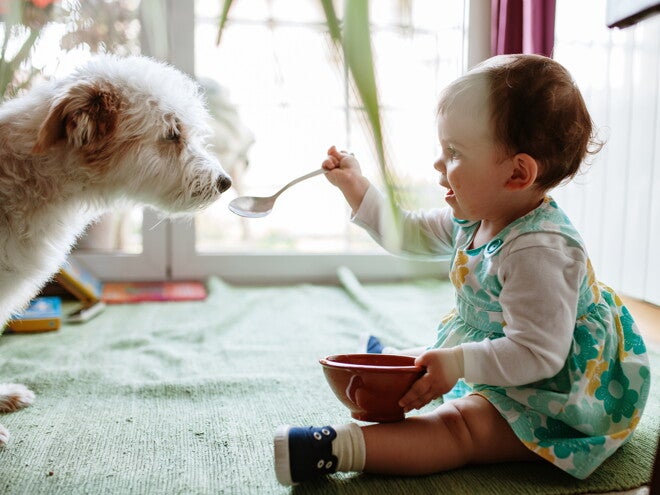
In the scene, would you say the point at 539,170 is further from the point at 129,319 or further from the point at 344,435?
the point at 129,319

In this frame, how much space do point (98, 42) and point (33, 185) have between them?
3.22ft

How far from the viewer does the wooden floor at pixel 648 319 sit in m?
1.61

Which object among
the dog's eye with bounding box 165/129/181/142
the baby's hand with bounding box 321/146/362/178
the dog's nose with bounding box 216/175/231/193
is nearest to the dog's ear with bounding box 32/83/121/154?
the dog's eye with bounding box 165/129/181/142

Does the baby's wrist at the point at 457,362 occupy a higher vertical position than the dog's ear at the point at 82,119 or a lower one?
lower

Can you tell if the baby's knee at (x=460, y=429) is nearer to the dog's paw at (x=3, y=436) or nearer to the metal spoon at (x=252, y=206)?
the metal spoon at (x=252, y=206)

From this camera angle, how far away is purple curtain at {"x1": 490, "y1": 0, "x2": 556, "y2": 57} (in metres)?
1.49

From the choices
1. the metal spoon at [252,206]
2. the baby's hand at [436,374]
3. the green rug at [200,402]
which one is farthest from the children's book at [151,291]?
the baby's hand at [436,374]

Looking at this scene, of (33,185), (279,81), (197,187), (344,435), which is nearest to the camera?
(344,435)

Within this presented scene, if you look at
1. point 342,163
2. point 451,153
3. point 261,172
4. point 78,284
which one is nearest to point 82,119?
point 342,163

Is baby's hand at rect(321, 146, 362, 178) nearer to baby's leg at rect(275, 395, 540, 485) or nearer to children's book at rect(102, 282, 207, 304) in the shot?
baby's leg at rect(275, 395, 540, 485)

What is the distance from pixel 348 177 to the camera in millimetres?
1150

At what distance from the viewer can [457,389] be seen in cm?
108

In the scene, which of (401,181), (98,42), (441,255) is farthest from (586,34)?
(401,181)

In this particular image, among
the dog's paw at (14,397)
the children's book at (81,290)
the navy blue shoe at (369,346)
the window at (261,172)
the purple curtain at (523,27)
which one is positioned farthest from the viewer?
the window at (261,172)
